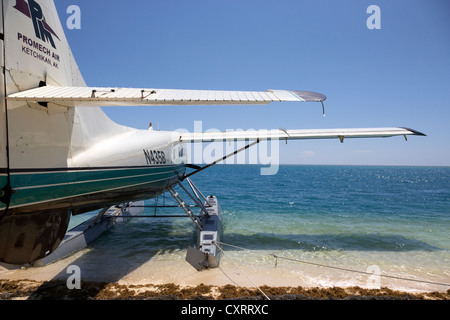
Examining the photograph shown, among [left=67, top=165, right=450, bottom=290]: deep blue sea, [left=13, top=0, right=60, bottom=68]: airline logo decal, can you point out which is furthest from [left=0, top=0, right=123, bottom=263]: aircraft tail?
[left=67, top=165, right=450, bottom=290]: deep blue sea

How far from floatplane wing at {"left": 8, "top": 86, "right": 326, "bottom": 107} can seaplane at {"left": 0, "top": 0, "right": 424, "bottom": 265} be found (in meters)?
0.01

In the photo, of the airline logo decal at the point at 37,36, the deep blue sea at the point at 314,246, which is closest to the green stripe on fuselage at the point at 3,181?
the airline logo decal at the point at 37,36

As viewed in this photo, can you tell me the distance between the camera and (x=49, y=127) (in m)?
3.29

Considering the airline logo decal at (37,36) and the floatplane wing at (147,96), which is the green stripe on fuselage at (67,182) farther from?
the airline logo decal at (37,36)

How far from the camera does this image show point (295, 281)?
604 cm

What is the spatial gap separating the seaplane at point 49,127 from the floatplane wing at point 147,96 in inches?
0.4

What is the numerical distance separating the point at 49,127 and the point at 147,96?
162cm

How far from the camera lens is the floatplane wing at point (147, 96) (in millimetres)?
2725

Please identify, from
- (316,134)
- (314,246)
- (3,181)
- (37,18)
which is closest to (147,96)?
(3,181)

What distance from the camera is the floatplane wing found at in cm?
272
